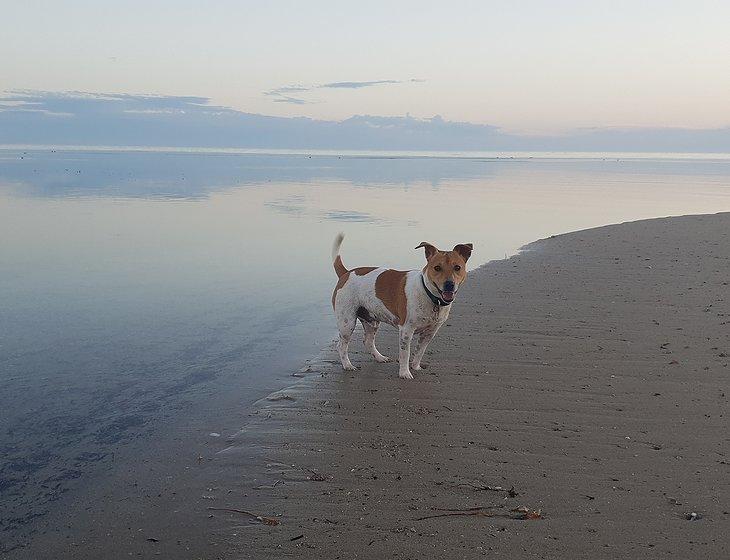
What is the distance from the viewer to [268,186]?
1480 inches

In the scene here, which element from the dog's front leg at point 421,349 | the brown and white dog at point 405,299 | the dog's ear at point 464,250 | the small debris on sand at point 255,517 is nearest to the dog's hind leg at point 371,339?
the brown and white dog at point 405,299

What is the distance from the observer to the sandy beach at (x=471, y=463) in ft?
13.1

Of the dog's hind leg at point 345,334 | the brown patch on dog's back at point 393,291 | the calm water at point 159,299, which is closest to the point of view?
the calm water at point 159,299

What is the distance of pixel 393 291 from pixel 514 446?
2553 mm

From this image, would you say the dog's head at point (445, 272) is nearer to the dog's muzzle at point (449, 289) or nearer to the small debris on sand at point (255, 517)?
the dog's muzzle at point (449, 289)

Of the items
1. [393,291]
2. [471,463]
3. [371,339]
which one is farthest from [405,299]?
[471,463]

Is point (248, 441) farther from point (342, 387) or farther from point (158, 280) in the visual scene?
point (158, 280)

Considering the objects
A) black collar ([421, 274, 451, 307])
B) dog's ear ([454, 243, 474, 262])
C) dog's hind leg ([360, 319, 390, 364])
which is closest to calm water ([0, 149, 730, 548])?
dog's hind leg ([360, 319, 390, 364])

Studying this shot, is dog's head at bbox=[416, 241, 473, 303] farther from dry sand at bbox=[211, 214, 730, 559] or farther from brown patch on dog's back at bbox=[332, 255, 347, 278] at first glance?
brown patch on dog's back at bbox=[332, 255, 347, 278]

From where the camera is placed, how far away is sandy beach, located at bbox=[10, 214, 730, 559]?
3.98 meters

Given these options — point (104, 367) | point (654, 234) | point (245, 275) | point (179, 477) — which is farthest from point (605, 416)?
point (654, 234)

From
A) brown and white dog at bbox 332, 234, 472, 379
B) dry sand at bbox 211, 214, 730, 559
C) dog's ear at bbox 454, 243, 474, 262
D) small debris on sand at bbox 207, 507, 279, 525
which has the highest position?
dog's ear at bbox 454, 243, 474, 262

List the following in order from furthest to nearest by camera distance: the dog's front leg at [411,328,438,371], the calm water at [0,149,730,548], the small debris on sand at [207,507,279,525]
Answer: the dog's front leg at [411,328,438,371] < the calm water at [0,149,730,548] < the small debris on sand at [207,507,279,525]

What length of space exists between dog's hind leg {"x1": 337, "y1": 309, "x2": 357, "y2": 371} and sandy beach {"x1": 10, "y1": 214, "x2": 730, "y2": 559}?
159 millimetres
